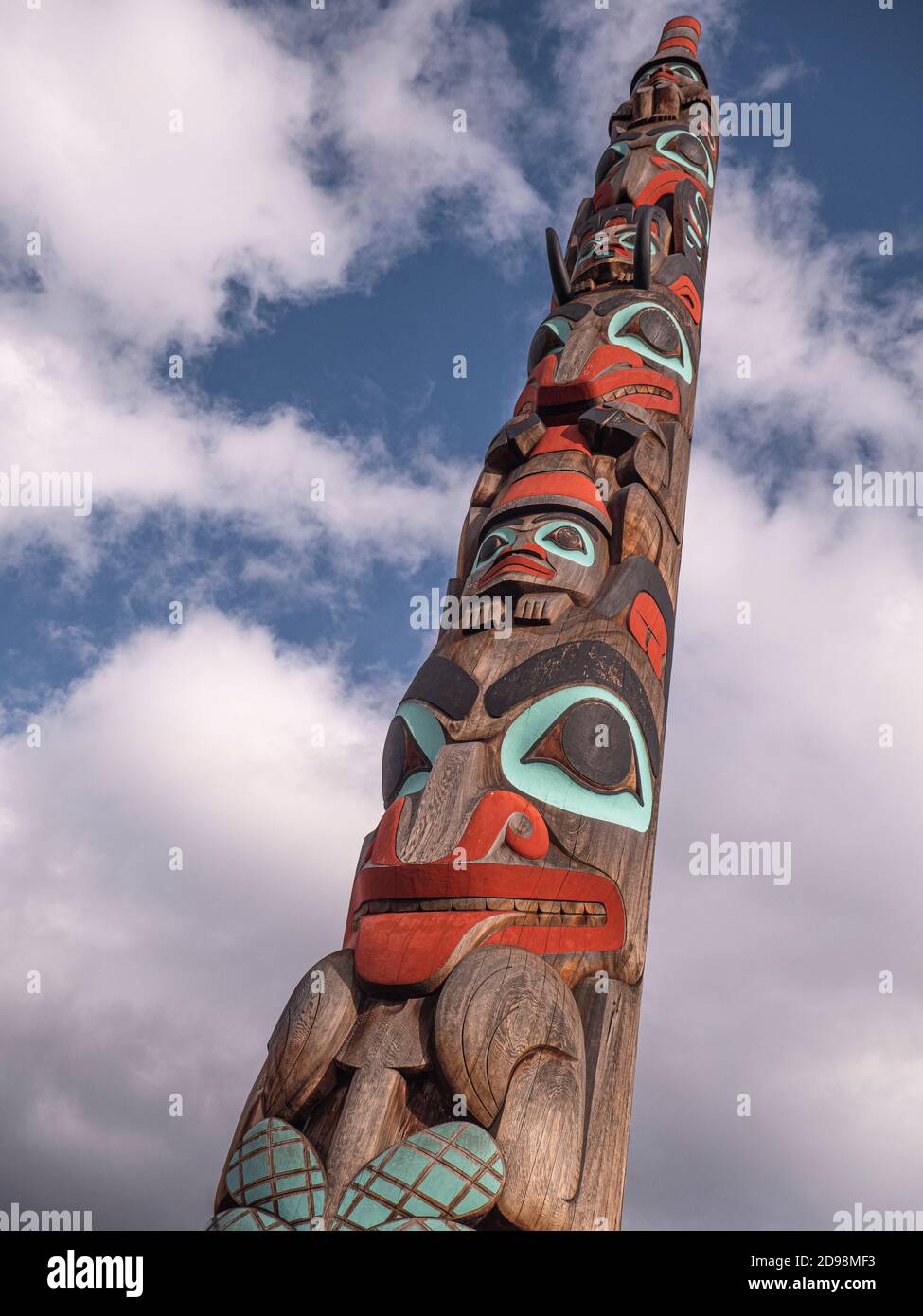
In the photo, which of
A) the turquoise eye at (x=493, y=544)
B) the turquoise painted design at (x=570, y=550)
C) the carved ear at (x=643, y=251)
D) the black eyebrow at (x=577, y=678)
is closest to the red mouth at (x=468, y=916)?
the black eyebrow at (x=577, y=678)

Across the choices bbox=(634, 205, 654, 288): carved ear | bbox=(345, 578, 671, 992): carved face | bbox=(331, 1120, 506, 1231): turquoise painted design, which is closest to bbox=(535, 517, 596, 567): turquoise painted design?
bbox=(345, 578, 671, 992): carved face

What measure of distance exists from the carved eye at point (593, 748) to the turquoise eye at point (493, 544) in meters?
1.38

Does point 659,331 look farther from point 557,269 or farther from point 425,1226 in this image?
point 425,1226

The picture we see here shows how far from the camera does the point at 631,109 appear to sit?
10.5m

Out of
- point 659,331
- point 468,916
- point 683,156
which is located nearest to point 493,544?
point 659,331

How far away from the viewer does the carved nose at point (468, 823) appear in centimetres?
396

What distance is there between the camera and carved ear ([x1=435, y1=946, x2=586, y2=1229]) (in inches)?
120

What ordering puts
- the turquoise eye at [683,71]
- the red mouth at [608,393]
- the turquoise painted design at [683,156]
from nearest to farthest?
the red mouth at [608,393]
the turquoise painted design at [683,156]
the turquoise eye at [683,71]

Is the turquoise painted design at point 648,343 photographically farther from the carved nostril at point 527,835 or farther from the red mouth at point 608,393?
the carved nostril at point 527,835

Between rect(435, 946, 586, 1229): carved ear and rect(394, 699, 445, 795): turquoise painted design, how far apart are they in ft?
4.27

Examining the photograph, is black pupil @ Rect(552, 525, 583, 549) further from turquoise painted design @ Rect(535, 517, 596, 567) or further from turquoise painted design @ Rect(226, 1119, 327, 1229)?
turquoise painted design @ Rect(226, 1119, 327, 1229)
